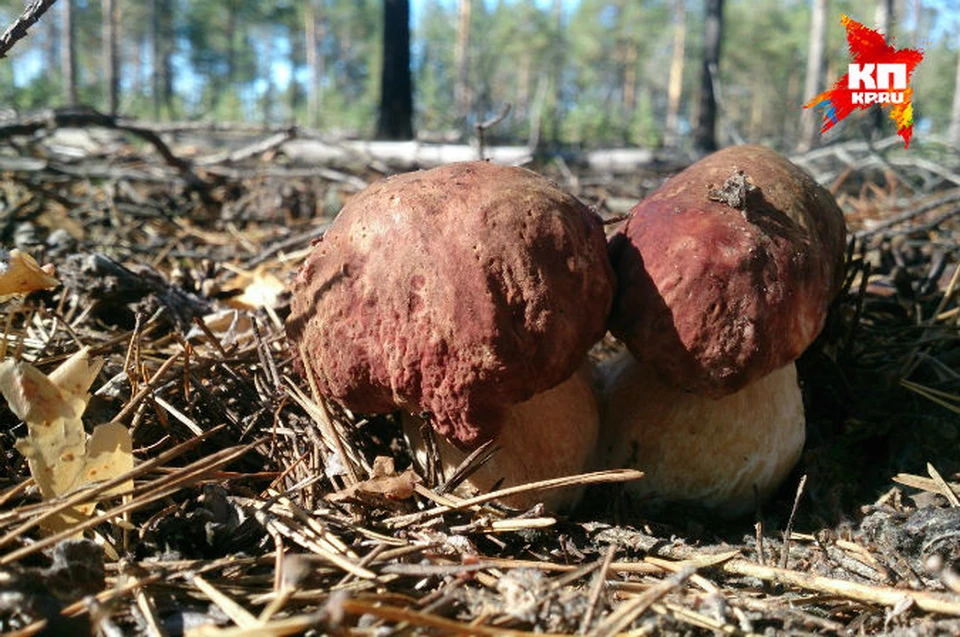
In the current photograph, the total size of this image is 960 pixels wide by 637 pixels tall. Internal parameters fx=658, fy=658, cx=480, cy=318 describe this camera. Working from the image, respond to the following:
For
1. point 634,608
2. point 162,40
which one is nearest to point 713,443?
point 634,608

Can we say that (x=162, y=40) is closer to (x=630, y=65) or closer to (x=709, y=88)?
(x=630, y=65)

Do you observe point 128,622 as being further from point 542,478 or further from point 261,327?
point 261,327

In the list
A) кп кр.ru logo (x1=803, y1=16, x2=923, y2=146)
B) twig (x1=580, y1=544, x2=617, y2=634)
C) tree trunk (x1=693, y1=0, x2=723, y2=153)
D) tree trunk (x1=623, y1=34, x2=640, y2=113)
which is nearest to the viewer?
twig (x1=580, y1=544, x2=617, y2=634)

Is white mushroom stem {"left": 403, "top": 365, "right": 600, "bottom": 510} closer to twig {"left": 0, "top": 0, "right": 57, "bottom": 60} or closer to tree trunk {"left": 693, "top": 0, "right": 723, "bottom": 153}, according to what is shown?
twig {"left": 0, "top": 0, "right": 57, "bottom": 60}

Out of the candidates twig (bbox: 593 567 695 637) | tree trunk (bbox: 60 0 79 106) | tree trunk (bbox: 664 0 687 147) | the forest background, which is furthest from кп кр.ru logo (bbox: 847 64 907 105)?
tree trunk (bbox: 664 0 687 147)

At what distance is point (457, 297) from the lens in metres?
1.21

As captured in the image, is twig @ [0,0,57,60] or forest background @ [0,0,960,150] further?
forest background @ [0,0,960,150]

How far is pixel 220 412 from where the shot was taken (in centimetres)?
154

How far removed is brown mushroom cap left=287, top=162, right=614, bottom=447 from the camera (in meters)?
1.22

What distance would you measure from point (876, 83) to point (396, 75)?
17.1 ft

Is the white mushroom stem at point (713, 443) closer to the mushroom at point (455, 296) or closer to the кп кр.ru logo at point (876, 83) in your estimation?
the mushroom at point (455, 296)

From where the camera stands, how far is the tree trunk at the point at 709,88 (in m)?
8.47

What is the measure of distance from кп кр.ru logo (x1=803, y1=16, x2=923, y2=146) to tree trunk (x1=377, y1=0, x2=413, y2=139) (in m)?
4.65

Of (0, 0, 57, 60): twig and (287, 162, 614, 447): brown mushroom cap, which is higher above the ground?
(0, 0, 57, 60): twig
